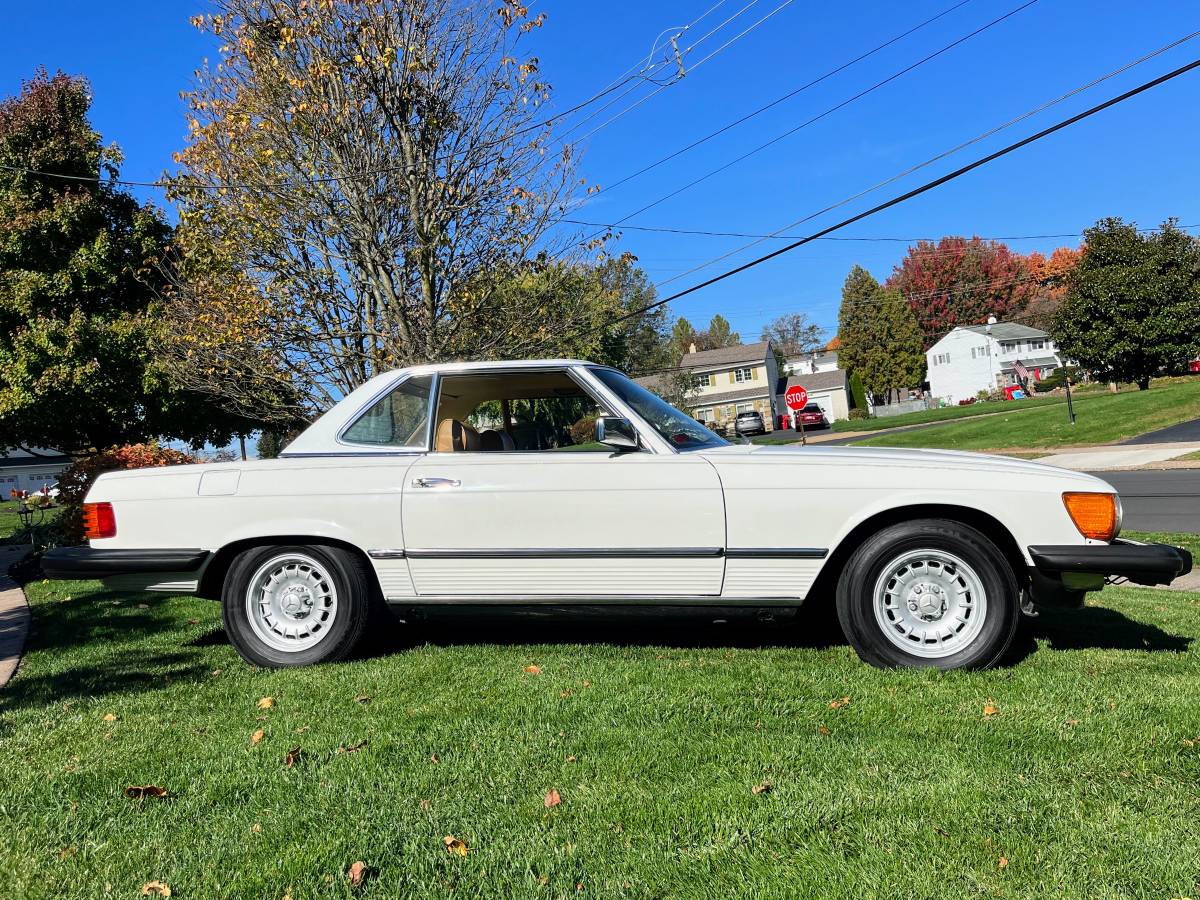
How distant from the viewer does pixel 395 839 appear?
100 inches

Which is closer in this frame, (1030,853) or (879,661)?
(1030,853)

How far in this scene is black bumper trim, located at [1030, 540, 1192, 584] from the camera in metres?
3.86

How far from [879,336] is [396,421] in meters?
73.4

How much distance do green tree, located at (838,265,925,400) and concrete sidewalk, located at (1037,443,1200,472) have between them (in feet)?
160

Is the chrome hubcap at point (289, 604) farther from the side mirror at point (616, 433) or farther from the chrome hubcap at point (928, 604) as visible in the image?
the chrome hubcap at point (928, 604)

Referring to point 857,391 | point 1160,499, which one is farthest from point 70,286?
point 857,391

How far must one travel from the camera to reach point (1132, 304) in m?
36.2

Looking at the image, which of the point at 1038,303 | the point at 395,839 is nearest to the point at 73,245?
the point at 395,839

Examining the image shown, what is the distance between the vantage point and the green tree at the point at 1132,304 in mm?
36062

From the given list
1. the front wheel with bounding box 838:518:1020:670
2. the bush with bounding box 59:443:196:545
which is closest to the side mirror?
the front wheel with bounding box 838:518:1020:670

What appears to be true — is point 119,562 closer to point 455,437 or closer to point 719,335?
point 455,437

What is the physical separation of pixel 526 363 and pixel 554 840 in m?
2.86

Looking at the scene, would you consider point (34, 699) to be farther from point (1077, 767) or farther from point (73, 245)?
point (73, 245)

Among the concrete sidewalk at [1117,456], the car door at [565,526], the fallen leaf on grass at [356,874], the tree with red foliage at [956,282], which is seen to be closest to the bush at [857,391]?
the tree with red foliage at [956,282]
